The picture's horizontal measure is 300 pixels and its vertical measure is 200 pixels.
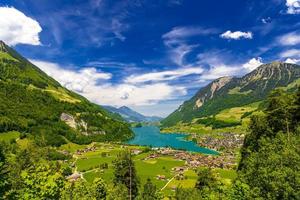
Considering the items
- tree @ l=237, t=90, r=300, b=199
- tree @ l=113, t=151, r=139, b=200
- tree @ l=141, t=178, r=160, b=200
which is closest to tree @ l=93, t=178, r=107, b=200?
tree @ l=141, t=178, r=160, b=200

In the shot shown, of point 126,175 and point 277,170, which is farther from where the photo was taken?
point 126,175

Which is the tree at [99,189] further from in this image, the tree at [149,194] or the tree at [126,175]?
the tree at [126,175]

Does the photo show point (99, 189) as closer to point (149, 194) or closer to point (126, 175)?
point (149, 194)

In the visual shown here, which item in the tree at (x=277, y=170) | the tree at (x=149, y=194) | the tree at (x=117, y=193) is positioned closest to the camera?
the tree at (x=277, y=170)

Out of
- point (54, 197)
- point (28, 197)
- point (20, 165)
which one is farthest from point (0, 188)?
point (20, 165)

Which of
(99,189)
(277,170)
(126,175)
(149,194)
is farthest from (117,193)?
(277,170)

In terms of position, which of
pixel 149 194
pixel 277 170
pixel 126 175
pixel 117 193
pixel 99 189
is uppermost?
pixel 277 170

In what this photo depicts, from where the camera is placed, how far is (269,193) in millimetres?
39406

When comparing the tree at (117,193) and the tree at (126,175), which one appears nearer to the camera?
the tree at (117,193)

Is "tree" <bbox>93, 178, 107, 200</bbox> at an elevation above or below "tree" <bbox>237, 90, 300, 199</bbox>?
below

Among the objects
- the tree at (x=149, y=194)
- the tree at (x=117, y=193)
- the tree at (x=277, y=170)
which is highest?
the tree at (x=277, y=170)

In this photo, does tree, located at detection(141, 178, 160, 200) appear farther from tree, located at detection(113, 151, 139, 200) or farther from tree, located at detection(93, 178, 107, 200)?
tree, located at detection(93, 178, 107, 200)

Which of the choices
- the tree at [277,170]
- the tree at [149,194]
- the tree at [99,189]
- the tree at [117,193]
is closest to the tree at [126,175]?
the tree at [149,194]

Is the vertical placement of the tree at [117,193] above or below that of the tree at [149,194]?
above
